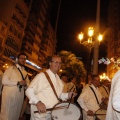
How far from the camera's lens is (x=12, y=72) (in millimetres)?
6562

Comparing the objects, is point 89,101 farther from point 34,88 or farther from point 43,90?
point 34,88

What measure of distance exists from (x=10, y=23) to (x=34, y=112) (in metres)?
36.8

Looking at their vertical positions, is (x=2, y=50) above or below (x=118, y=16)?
below

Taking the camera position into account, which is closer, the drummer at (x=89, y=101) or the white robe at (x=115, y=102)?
the white robe at (x=115, y=102)

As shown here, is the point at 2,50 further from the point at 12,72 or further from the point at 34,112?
the point at 34,112

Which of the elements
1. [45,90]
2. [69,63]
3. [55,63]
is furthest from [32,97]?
[69,63]

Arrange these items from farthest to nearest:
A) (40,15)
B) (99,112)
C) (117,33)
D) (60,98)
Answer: (117,33), (40,15), (99,112), (60,98)

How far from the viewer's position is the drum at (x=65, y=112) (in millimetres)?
3949

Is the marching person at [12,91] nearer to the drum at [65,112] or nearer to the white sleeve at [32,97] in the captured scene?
the white sleeve at [32,97]

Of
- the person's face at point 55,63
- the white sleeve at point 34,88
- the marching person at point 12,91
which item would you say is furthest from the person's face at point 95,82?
the white sleeve at point 34,88

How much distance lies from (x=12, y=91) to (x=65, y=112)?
275 cm

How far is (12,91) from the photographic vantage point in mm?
6402

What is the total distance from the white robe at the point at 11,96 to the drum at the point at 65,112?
2611 mm

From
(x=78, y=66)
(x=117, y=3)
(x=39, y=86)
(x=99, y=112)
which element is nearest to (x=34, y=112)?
(x=39, y=86)
